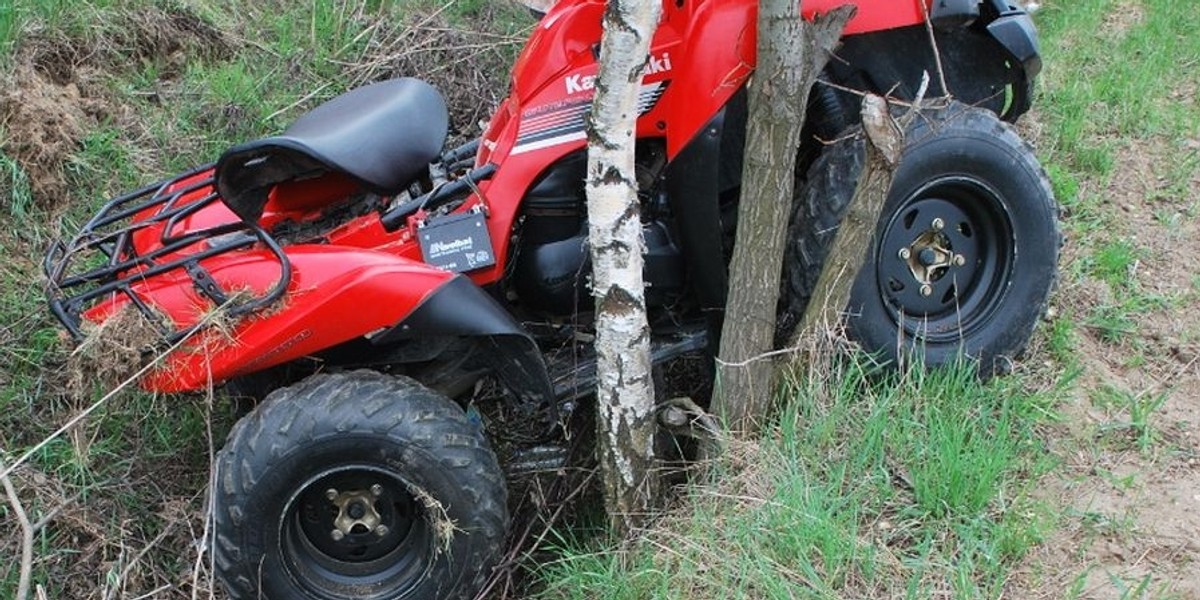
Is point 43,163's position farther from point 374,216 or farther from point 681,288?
point 681,288

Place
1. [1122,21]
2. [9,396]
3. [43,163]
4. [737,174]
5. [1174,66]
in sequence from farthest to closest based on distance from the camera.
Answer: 1. [1122,21]
2. [1174,66]
3. [43,163]
4. [9,396]
5. [737,174]

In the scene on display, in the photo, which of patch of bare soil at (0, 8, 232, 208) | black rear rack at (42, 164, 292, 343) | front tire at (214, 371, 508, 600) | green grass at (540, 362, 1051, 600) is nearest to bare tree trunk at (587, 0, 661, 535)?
green grass at (540, 362, 1051, 600)

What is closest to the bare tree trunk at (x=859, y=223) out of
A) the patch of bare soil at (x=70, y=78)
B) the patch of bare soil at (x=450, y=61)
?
the patch of bare soil at (x=450, y=61)

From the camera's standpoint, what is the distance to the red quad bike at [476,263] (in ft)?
11.3

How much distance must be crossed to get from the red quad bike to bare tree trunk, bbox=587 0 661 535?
0.83 feet

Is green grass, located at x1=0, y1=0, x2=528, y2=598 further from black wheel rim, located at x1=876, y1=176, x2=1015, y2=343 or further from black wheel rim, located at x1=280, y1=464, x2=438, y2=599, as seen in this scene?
black wheel rim, located at x1=876, y1=176, x2=1015, y2=343

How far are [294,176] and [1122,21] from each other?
5.12 m

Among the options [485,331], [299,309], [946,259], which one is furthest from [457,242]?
[946,259]

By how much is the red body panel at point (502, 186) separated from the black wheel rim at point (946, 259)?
60 centimetres

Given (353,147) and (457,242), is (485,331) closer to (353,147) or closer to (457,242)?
(457,242)

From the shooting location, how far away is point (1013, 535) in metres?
3.21

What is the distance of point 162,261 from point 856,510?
7.05ft

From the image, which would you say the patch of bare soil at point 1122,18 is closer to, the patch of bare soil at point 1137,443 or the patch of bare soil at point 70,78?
the patch of bare soil at point 1137,443

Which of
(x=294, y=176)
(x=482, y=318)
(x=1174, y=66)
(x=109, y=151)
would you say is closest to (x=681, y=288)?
(x=482, y=318)
